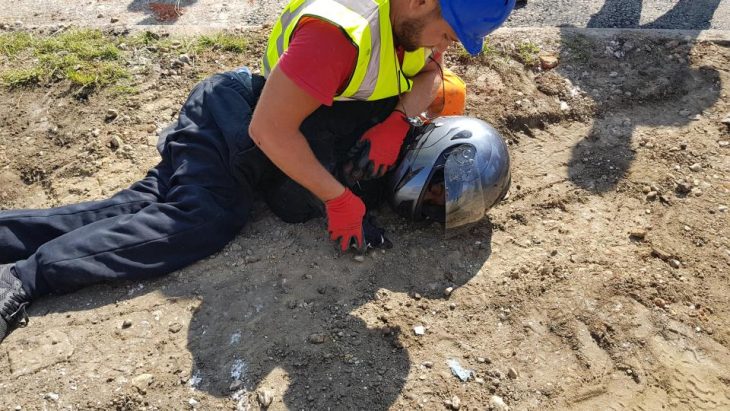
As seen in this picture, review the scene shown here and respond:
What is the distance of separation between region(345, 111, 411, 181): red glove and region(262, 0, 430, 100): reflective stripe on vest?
179 millimetres

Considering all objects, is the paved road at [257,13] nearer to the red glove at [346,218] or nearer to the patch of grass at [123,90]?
the patch of grass at [123,90]

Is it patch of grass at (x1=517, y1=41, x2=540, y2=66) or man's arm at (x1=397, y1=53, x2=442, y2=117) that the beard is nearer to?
man's arm at (x1=397, y1=53, x2=442, y2=117)

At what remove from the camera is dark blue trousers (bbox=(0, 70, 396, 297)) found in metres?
3.13

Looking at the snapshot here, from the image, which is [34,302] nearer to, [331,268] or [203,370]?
[203,370]

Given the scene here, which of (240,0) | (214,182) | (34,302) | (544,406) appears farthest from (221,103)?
(240,0)

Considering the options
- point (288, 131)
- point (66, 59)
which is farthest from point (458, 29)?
point (66, 59)

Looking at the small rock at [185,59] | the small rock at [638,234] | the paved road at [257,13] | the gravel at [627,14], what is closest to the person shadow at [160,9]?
the paved road at [257,13]

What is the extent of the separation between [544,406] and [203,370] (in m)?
1.57

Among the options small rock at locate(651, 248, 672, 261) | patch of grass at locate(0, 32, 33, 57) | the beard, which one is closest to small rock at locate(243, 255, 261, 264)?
the beard

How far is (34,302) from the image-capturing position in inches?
124

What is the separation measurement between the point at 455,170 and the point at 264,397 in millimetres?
1537

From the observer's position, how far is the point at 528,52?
4941 mm

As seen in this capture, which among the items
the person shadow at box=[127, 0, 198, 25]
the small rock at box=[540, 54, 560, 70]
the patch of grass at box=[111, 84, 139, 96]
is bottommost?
the small rock at box=[540, 54, 560, 70]

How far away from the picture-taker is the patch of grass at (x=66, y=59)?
462cm
